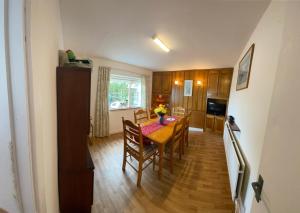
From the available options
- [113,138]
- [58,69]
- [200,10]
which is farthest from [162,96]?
[58,69]

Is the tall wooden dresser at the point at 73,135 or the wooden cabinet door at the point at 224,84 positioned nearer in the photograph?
the tall wooden dresser at the point at 73,135

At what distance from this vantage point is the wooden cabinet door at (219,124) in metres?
4.45

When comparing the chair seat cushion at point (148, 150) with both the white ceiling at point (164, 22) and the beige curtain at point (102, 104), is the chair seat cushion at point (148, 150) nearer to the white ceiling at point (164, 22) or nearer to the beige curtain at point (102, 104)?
the white ceiling at point (164, 22)

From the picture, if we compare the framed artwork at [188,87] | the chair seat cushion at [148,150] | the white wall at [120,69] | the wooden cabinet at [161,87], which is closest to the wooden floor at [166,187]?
the chair seat cushion at [148,150]

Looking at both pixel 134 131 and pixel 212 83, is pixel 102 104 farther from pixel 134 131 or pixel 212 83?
pixel 212 83

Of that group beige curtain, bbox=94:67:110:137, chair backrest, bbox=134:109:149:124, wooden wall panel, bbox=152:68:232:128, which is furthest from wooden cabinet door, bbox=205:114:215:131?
beige curtain, bbox=94:67:110:137

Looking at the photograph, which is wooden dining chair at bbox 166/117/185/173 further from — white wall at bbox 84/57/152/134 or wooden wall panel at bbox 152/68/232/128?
wooden wall panel at bbox 152/68/232/128

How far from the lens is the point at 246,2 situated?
1.32 metres

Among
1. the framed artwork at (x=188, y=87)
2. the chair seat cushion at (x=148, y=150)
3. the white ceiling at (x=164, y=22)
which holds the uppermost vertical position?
the white ceiling at (x=164, y=22)

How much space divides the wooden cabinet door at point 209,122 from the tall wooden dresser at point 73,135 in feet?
14.2

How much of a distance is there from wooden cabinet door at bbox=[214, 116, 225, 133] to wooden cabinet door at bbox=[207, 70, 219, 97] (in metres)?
0.82

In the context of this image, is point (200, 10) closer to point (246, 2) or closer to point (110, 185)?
point (246, 2)

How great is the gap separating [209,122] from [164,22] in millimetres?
3915

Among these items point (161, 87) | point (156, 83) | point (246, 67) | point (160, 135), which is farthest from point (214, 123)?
point (160, 135)
